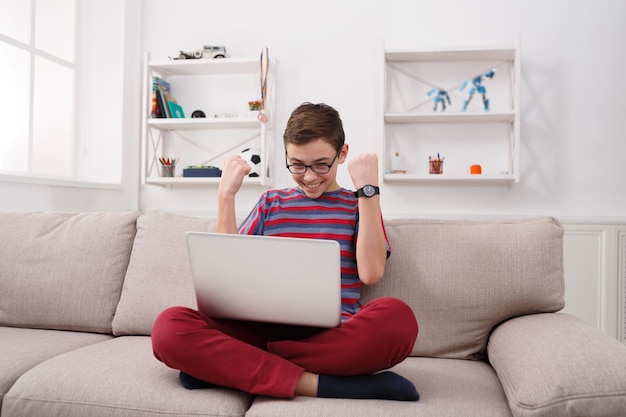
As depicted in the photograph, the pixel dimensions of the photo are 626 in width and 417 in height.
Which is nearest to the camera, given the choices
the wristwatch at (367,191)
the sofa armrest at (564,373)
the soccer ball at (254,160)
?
the sofa armrest at (564,373)

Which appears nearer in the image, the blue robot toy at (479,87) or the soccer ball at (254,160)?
the blue robot toy at (479,87)

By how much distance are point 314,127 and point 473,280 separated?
57 cm

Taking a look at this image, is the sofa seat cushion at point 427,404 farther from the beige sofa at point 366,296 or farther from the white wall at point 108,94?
the white wall at point 108,94

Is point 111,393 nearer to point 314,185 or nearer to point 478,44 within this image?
point 314,185

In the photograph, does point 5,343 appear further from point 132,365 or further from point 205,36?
point 205,36

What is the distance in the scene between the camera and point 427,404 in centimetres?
108

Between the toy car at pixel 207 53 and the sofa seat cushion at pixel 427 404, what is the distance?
217 centimetres

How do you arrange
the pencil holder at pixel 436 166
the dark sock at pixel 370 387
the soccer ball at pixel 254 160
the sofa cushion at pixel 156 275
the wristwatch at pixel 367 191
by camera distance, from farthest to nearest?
the soccer ball at pixel 254 160 < the pencil holder at pixel 436 166 < the sofa cushion at pixel 156 275 < the wristwatch at pixel 367 191 < the dark sock at pixel 370 387

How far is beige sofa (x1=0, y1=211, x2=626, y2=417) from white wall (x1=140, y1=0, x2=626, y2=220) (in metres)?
1.30

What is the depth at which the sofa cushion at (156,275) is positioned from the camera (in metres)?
1.60

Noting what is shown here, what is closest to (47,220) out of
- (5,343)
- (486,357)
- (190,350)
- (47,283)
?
(47,283)

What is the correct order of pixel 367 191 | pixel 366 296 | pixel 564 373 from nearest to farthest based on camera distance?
pixel 564 373 < pixel 367 191 < pixel 366 296

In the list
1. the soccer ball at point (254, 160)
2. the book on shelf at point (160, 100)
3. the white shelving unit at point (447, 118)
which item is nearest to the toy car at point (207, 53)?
the book on shelf at point (160, 100)

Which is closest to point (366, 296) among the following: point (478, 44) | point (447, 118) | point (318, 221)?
point (318, 221)
